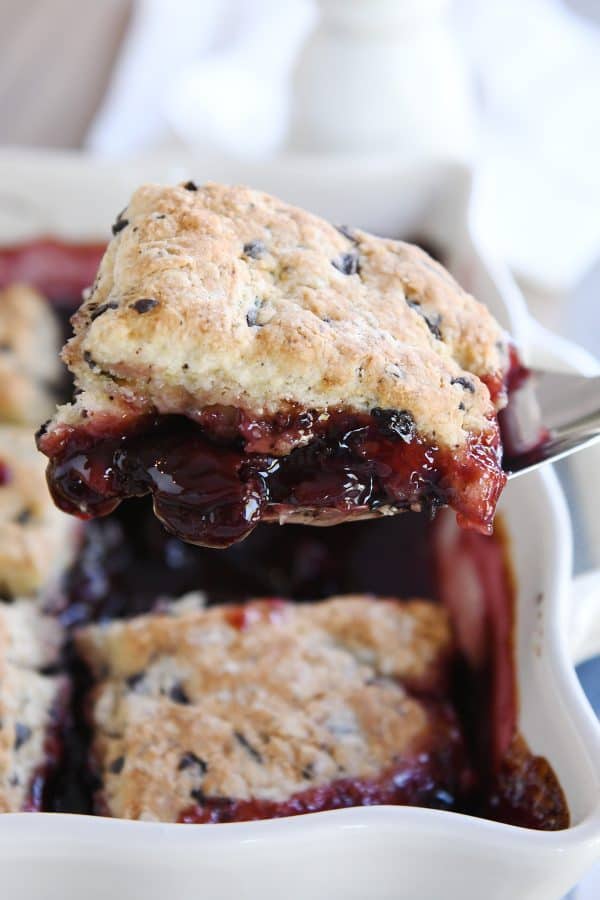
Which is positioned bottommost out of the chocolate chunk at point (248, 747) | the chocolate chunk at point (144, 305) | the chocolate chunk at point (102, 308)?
the chocolate chunk at point (248, 747)

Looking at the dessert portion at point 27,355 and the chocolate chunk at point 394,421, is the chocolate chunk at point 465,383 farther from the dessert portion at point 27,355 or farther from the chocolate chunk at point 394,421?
the dessert portion at point 27,355

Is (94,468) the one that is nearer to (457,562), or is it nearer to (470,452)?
(470,452)

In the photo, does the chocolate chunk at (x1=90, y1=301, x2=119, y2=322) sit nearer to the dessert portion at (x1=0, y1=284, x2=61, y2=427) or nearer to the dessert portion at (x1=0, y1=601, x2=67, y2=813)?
the dessert portion at (x1=0, y1=601, x2=67, y2=813)

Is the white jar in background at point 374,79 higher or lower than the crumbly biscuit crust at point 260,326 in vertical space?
higher

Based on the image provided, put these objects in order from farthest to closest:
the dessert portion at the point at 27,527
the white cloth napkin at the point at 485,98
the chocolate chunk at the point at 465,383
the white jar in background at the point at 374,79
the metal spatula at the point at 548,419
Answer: the white cloth napkin at the point at 485,98
the white jar in background at the point at 374,79
the dessert portion at the point at 27,527
the metal spatula at the point at 548,419
the chocolate chunk at the point at 465,383

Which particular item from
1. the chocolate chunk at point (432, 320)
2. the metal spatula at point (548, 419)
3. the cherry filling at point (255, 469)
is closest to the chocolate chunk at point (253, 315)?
the cherry filling at point (255, 469)

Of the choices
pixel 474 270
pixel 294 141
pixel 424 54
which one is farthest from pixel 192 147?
pixel 474 270

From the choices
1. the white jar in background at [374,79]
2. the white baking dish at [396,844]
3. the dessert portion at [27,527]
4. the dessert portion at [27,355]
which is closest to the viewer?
the white baking dish at [396,844]
